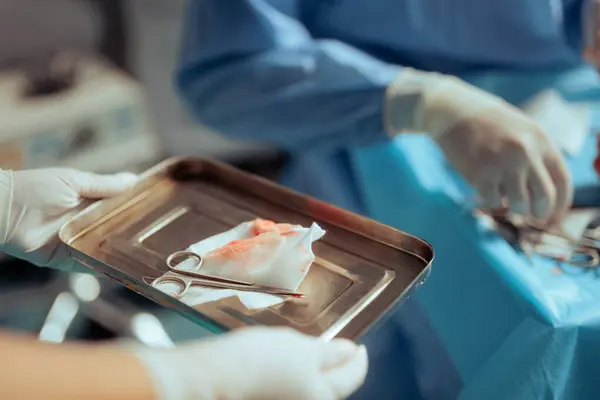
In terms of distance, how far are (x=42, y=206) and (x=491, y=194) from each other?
0.41m

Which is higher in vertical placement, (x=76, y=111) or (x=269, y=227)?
(x=269, y=227)

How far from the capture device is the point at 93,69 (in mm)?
1633

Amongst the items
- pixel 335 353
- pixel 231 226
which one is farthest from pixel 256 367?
pixel 231 226

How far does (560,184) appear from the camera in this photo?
662 mm

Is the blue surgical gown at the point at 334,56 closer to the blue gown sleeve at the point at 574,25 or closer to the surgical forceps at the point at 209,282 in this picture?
the blue gown sleeve at the point at 574,25

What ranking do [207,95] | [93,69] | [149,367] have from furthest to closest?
[93,69] → [207,95] → [149,367]

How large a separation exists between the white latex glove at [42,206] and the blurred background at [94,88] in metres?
0.58

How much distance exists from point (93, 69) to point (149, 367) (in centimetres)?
143

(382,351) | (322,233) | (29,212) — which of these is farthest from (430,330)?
(29,212)

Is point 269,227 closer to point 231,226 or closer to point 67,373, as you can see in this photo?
point 231,226

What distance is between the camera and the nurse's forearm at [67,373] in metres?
0.30

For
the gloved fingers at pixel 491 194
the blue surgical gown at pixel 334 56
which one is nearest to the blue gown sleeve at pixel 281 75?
the blue surgical gown at pixel 334 56

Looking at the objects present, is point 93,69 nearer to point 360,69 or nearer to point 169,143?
point 169,143

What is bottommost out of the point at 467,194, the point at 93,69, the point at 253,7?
the point at 93,69
